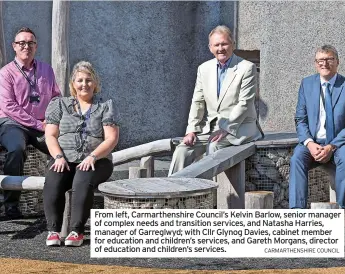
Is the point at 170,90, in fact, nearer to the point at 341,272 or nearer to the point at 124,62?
the point at 124,62

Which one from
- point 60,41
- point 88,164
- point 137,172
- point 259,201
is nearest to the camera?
point 259,201

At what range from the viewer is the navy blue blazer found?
7.45m

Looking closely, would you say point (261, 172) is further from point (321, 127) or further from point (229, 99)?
point (321, 127)

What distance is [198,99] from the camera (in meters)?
7.93

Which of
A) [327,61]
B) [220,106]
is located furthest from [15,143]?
[327,61]

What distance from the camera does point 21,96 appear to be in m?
8.04

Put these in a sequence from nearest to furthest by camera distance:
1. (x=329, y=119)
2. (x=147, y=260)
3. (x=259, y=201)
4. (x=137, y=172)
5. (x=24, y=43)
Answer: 1. (x=259, y=201)
2. (x=147, y=260)
3. (x=329, y=119)
4. (x=24, y=43)
5. (x=137, y=172)

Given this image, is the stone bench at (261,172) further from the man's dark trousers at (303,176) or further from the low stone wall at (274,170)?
the man's dark trousers at (303,176)

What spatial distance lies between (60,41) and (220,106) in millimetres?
2989

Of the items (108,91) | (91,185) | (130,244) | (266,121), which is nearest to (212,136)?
(91,185)

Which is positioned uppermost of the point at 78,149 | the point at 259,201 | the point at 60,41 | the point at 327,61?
the point at 60,41

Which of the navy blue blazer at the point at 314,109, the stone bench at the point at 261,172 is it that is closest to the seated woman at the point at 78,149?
the stone bench at the point at 261,172

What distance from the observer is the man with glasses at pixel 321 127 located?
24.0ft

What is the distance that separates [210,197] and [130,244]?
0.72m
